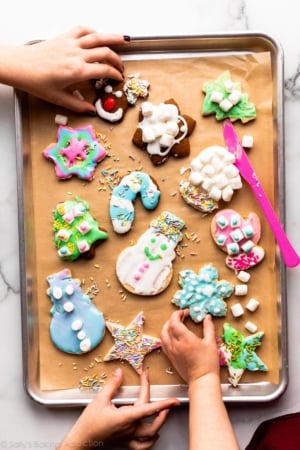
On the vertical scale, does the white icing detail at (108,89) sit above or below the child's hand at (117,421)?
above

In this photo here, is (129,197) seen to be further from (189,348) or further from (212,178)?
(189,348)

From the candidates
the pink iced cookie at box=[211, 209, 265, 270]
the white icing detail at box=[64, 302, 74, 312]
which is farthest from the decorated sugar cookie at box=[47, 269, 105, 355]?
the pink iced cookie at box=[211, 209, 265, 270]

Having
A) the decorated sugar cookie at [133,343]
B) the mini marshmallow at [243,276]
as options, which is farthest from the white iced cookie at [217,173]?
the decorated sugar cookie at [133,343]

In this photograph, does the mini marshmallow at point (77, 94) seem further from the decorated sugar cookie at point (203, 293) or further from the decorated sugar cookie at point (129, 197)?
the decorated sugar cookie at point (203, 293)

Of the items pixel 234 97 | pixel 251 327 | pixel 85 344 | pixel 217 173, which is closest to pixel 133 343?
pixel 85 344

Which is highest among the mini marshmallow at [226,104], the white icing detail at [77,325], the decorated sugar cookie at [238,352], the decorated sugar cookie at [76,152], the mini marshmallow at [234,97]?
the mini marshmallow at [234,97]

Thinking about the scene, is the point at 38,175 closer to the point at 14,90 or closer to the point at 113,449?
the point at 14,90
